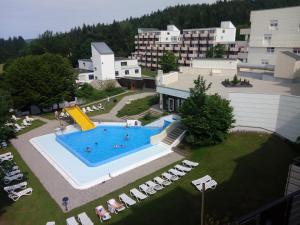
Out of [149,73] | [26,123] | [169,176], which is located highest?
[149,73]

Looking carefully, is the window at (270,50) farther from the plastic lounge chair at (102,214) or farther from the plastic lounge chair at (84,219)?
the plastic lounge chair at (84,219)

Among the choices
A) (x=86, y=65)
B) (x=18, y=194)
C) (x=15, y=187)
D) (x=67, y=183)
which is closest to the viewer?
(x=18, y=194)

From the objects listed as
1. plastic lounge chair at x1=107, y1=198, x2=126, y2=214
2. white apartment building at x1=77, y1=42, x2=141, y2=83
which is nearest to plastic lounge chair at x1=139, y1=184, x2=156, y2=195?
plastic lounge chair at x1=107, y1=198, x2=126, y2=214

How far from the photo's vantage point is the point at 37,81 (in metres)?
35.2

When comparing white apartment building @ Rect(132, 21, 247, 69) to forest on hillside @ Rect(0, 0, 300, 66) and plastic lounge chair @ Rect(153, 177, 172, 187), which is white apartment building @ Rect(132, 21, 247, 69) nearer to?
forest on hillside @ Rect(0, 0, 300, 66)

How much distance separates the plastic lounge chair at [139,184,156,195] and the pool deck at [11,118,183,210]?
151 cm

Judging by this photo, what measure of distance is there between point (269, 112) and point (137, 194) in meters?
13.9

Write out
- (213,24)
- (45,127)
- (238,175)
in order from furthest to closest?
(213,24), (45,127), (238,175)

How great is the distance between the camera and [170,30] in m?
85.6

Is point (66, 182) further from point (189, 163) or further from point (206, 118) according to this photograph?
point (206, 118)

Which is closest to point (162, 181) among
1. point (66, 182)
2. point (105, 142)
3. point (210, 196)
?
point (210, 196)

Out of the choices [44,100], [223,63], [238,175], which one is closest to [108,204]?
[238,175]

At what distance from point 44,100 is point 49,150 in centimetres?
1328

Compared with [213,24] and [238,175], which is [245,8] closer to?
[213,24]
